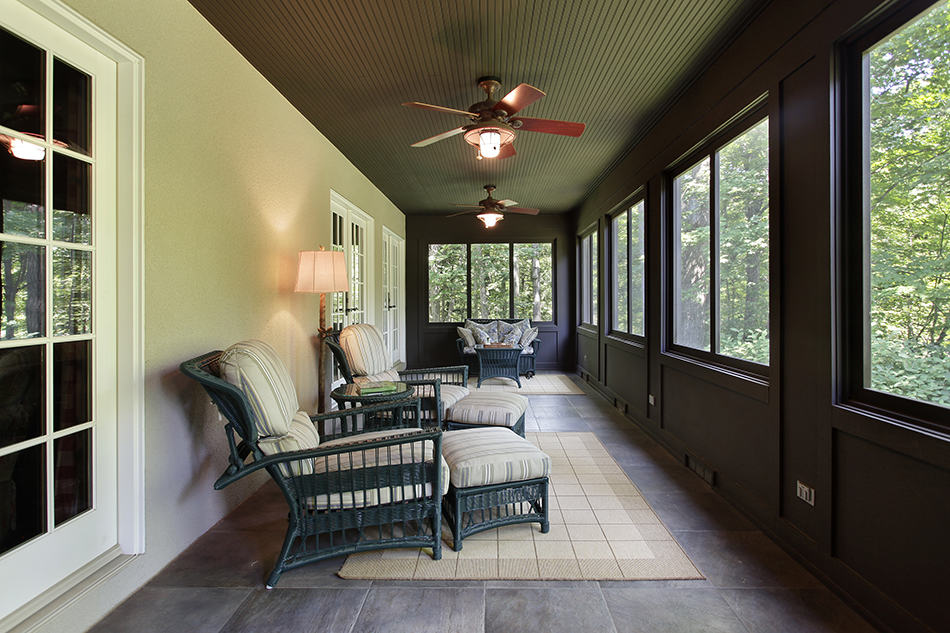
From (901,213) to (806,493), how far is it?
1.26 meters

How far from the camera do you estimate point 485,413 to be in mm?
3350

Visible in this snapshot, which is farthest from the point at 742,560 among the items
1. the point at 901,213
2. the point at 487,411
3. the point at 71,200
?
the point at 71,200

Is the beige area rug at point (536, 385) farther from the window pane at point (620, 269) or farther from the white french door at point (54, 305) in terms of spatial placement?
the white french door at point (54, 305)

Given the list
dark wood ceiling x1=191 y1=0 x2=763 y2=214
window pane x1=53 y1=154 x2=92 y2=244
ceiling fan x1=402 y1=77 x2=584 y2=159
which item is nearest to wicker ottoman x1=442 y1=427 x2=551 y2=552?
window pane x1=53 y1=154 x2=92 y2=244

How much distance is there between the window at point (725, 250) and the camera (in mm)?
2645

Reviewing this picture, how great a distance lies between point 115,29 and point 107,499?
187cm

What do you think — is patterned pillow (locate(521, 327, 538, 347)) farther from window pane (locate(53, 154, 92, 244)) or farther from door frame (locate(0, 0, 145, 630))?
window pane (locate(53, 154, 92, 244))

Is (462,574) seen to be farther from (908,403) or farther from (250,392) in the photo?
(908,403)

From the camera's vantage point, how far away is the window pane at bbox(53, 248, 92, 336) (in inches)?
65.8

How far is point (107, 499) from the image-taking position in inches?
73.7

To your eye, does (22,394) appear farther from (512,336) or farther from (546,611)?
(512,336)

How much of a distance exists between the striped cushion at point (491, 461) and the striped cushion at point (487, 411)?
0.81 m

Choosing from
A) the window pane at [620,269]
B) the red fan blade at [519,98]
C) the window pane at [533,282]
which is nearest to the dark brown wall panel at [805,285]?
the red fan blade at [519,98]

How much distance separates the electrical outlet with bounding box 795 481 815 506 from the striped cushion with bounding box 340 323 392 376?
2852 millimetres
